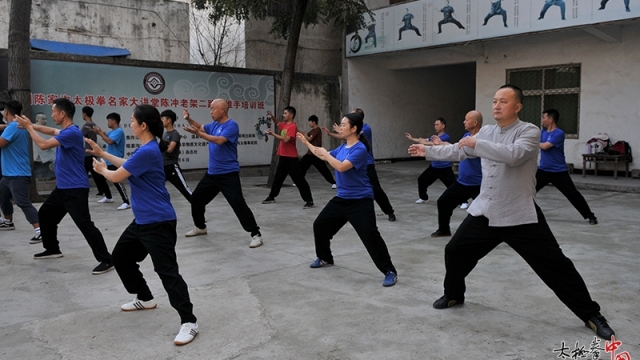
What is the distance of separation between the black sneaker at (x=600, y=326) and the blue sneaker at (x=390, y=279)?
4.89ft

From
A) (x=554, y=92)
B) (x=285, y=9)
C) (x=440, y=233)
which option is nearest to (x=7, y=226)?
(x=440, y=233)

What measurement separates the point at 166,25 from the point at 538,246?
1467cm

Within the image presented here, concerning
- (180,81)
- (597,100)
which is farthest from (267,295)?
(597,100)

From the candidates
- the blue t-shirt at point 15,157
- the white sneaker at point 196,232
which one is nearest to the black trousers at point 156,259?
the white sneaker at point 196,232

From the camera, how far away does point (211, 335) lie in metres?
3.55

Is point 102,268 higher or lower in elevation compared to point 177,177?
lower

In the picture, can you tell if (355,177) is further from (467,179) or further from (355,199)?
(467,179)

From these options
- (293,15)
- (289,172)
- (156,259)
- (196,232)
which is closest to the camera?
(156,259)

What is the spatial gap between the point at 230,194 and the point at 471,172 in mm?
2592

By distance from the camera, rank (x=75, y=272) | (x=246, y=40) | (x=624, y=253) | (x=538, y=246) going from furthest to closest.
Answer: (x=246, y=40) → (x=624, y=253) → (x=75, y=272) → (x=538, y=246)

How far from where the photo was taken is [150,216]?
364 cm

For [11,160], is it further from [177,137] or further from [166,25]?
[166,25]

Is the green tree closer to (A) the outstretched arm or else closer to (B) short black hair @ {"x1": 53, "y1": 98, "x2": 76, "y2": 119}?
(B) short black hair @ {"x1": 53, "y1": 98, "x2": 76, "y2": 119}

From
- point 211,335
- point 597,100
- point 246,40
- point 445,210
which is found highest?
point 246,40
